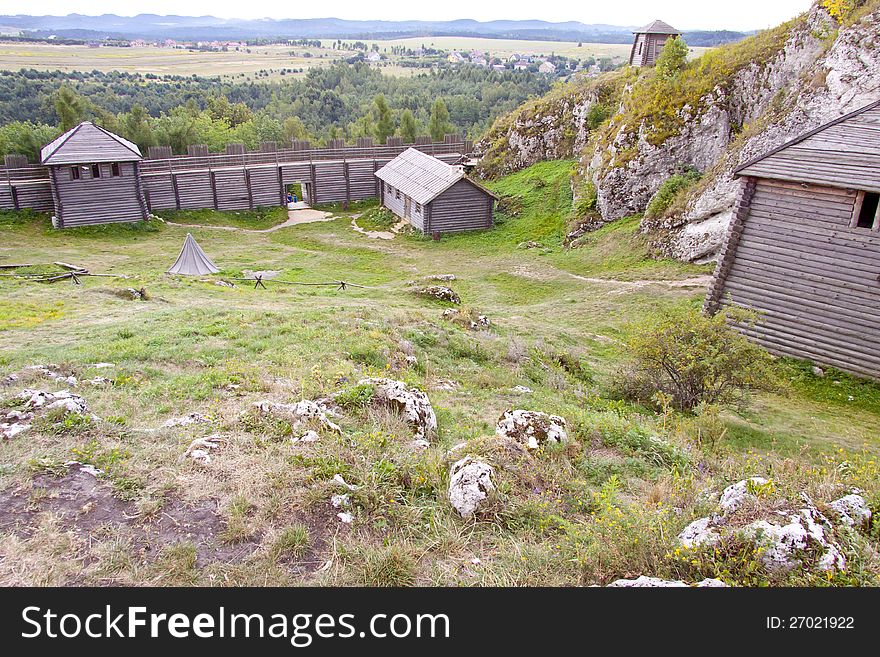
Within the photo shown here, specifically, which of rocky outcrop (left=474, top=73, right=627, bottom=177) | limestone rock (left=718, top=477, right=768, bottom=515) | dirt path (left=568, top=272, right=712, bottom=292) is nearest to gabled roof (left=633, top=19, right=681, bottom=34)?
rocky outcrop (left=474, top=73, right=627, bottom=177)

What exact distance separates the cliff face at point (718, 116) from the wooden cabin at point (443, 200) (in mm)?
6348

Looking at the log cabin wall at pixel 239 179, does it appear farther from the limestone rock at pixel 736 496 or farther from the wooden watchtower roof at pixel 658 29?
the limestone rock at pixel 736 496

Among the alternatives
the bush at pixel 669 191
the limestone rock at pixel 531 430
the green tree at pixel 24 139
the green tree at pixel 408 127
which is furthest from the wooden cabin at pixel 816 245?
the green tree at pixel 24 139

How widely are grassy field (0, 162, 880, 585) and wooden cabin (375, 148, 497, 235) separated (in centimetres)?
1469

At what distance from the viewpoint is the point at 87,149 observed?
32.5 meters

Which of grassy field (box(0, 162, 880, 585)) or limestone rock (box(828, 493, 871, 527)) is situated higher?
limestone rock (box(828, 493, 871, 527))

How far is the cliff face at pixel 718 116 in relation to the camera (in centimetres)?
2206

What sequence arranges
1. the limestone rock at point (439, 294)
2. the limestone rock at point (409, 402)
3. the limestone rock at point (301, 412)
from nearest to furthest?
the limestone rock at point (301, 412), the limestone rock at point (409, 402), the limestone rock at point (439, 294)

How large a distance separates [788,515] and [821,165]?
13886 mm

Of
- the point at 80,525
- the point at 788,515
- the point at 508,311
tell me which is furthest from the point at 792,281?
the point at 80,525

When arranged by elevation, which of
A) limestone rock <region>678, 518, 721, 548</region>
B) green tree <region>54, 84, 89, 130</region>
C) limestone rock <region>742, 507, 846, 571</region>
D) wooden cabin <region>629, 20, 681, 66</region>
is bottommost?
limestone rock <region>678, 518, 721, 548</region>

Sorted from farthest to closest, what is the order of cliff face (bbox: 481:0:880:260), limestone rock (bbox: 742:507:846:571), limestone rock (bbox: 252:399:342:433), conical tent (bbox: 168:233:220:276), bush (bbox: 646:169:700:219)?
bush (bbox: 646:169:700:219) < conical tent (bbox: 168:233:220:276) < cliff face (bbox: 481:0:880:260) < limestone rock (bbox: 252:399:342:433) < limestone rock (bbox: 742:507:846:571)

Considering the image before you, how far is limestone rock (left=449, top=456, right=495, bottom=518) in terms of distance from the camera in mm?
6391

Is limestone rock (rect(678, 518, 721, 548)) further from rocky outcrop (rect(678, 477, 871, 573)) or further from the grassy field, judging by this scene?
the grassy field
